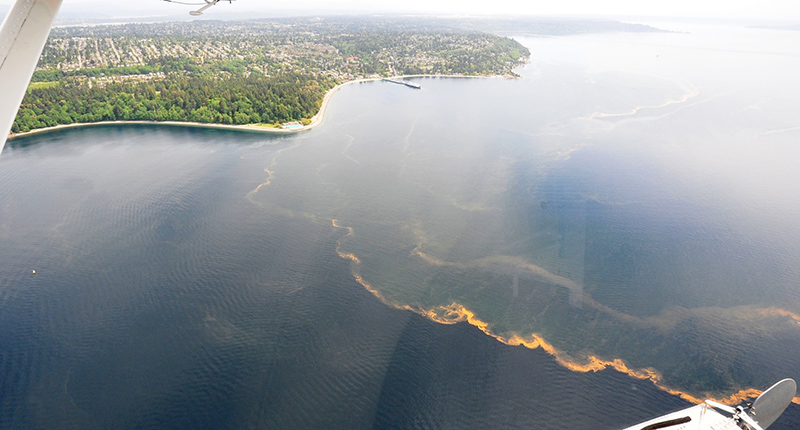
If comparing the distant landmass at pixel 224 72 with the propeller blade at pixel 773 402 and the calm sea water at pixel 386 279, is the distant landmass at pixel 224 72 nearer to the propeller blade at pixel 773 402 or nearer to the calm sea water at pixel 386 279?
the calm sea water at pixel 386 279

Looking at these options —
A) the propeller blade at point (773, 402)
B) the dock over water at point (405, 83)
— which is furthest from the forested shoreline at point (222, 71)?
the propeller blade at point (773, 402)

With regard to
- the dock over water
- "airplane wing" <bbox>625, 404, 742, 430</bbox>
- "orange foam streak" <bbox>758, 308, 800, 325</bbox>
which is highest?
the dock over water

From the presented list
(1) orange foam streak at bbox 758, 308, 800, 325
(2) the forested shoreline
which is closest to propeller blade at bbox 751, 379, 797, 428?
(1) orange foam streak at bbox 758, 308, 800, 325

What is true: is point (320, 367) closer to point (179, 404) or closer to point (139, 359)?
point (179, 404)

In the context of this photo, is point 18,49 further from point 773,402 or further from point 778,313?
point 778,313

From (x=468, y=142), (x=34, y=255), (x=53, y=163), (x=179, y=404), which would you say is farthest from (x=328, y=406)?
(x=53, y=163)

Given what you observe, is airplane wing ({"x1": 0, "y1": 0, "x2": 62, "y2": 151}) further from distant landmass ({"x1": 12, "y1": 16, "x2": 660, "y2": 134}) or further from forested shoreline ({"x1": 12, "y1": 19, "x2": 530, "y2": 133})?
forested shoreline ({"x1": 12, "y1": 19, "x2": 530, "y2": 133})

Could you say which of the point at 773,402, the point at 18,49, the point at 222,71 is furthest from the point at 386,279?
the point at 222,71
